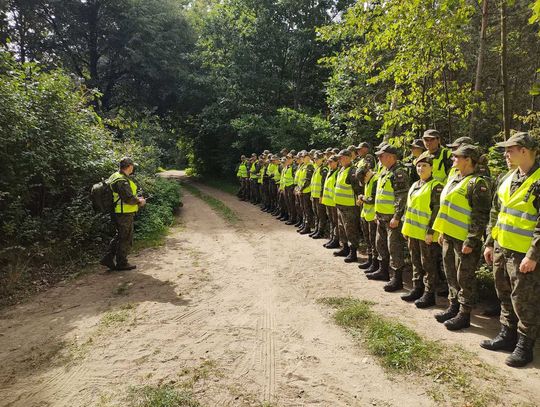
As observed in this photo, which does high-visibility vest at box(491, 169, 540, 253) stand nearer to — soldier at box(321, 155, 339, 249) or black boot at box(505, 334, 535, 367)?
black boot at box(505, 334, 535, 367)

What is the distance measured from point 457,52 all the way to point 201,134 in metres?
21.2

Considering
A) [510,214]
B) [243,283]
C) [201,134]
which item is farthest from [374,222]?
[201,134]

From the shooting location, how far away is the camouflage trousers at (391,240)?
6016 mm

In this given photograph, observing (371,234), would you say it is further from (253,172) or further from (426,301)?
(253,172)

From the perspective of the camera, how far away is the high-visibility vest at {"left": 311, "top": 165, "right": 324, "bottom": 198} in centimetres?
973

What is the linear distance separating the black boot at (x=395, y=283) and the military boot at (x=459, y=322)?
4.56ft

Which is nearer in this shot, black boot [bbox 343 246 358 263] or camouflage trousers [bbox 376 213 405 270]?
camouflage trousers [bbox 376 213 405 270]

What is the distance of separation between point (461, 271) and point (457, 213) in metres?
0.74

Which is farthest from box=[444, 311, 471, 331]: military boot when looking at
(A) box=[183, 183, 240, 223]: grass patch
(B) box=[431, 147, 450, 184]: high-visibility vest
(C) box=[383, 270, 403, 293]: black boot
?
(A) box=[183, 183, 240, 223]: grass patch

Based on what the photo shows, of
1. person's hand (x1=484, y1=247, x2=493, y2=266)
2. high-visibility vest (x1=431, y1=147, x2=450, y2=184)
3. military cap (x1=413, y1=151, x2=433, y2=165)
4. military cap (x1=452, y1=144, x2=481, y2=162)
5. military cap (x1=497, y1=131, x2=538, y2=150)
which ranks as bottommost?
person's hand (x1=484, y1=247, x2=493, y2=266)

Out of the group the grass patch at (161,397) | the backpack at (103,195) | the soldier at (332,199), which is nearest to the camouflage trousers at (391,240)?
the soldier at (332,199)

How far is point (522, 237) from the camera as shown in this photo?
3.75 meters

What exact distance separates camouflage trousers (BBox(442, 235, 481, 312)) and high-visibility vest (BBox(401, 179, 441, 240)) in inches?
18.1

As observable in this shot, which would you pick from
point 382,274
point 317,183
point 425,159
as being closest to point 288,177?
point 317,183
